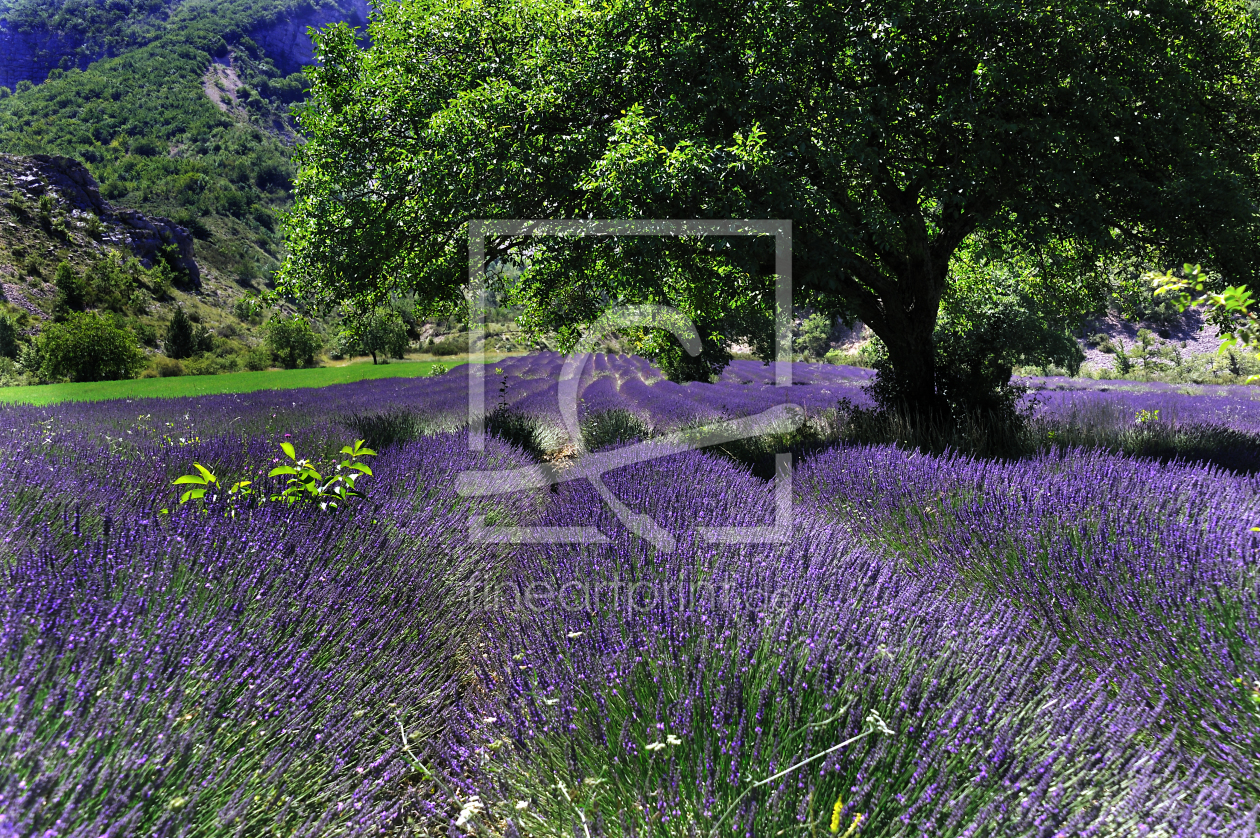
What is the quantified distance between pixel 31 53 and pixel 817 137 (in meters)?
185

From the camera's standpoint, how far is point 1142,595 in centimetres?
216

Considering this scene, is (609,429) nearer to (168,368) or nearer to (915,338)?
(915,338)

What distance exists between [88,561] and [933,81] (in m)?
7.35

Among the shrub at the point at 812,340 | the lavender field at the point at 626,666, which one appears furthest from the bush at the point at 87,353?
the shrub at the point at 812,340

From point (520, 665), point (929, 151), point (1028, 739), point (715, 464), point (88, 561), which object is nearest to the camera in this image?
point (1028, 739)

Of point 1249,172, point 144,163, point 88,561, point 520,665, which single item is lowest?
point 520,665

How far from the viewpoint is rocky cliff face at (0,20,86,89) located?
11625 cm

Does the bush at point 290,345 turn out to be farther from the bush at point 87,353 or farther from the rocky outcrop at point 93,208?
the rocky outcrop at point 93,208

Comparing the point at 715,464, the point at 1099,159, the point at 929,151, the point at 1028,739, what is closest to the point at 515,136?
the point at 715,464

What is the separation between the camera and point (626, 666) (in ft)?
5.91

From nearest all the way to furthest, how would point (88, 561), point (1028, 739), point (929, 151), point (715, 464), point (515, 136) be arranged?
point (1028, 739), point (88, 561), point (715, 464), point (515, 136), point (929, 151)

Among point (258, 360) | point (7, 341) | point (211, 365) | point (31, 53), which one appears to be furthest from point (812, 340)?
point (31, 53)

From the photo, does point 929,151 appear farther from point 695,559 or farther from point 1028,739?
point 1028,739

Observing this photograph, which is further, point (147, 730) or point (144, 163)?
point (144, 163)
